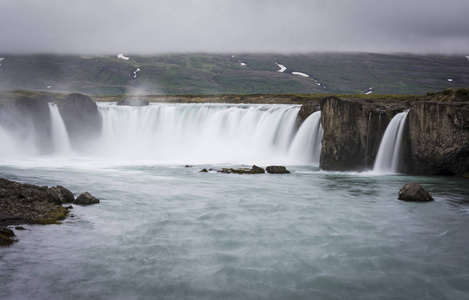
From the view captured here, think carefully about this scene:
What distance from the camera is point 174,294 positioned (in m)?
10.6

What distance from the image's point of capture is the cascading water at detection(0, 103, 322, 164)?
43.6 meters

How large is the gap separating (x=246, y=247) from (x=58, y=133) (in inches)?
1666

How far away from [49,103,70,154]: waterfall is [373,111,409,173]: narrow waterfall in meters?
35.2

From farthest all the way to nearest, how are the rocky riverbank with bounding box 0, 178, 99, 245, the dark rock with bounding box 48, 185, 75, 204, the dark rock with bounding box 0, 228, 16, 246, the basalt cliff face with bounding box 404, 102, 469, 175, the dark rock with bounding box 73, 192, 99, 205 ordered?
the basalt cliff face with bounding box 404, 102, 469, 175 < the dark rock with bounding box 73, 192, 99, 205 < the dark rock with bounding box 48, 185, 75, 204 < the rocky riverbank with bounding box 0, 178, 99, 245 < the dark rock with bounding box 0, 228, 16, 246

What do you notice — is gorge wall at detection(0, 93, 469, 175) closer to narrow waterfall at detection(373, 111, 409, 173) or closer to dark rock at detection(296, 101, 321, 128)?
dark rock at detection(296, 101, 321, 128)

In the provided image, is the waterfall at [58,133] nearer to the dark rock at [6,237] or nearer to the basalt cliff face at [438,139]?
the basalt cliff face at [438,139]

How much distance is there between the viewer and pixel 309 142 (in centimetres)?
4003

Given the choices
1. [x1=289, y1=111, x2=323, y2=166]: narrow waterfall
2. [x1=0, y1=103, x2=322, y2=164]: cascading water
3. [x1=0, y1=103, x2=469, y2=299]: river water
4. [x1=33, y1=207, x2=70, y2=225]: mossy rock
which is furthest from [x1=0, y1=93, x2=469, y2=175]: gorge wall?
[x1=33, y1=207, x2=70, y2=225]: mossy rock

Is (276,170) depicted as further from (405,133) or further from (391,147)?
(405,133)

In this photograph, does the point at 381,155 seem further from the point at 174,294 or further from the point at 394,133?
the point at 174,294

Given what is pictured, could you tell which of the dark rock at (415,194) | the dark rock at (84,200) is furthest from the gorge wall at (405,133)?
the dark rock at (84,200)

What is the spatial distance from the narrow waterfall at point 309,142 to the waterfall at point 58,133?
26784 millimetres

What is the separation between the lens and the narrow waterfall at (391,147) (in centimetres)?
3222

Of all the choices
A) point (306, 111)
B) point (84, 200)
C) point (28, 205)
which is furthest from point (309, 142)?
point (28, 205)
